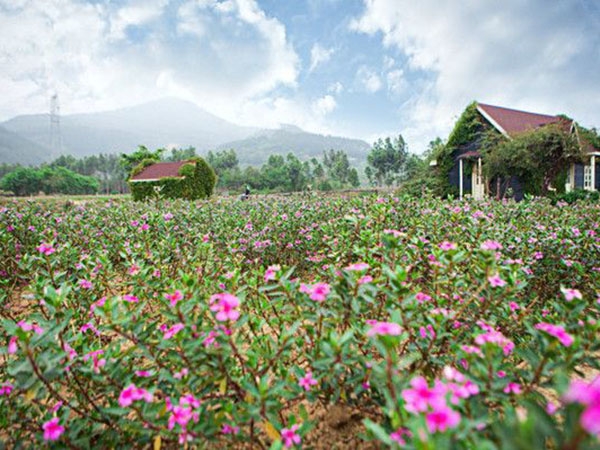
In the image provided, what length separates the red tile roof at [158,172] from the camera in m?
28.6

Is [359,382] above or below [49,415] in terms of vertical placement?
above

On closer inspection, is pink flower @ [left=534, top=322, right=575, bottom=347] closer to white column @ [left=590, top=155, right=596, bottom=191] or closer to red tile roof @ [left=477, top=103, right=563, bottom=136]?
red tile roof @ [left=477, top=103, right=563, bottom=136]

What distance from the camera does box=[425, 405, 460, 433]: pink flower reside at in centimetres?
81

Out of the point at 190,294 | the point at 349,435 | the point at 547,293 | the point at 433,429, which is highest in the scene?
the point at 190,294

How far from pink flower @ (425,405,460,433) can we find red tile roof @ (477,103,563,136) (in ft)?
63.9

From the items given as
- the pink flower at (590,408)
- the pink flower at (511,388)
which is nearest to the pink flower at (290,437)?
the pink flower at (511,388)

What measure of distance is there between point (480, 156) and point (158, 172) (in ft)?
84.1

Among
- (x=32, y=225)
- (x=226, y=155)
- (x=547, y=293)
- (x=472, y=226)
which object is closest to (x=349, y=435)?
(x=472, y=226)

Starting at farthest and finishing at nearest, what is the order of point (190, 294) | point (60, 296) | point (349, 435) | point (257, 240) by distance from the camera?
point (257, 240) < point (349, 435) < point (190, 294) < point (60, 296)

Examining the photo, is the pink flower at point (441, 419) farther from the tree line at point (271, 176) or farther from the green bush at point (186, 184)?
the tree line at point (271, 176)

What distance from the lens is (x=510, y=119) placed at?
19.4 meters

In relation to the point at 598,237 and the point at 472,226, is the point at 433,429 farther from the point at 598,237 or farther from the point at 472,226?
the point at 598,237

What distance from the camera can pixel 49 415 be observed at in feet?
5.18

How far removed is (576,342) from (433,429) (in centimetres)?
73
